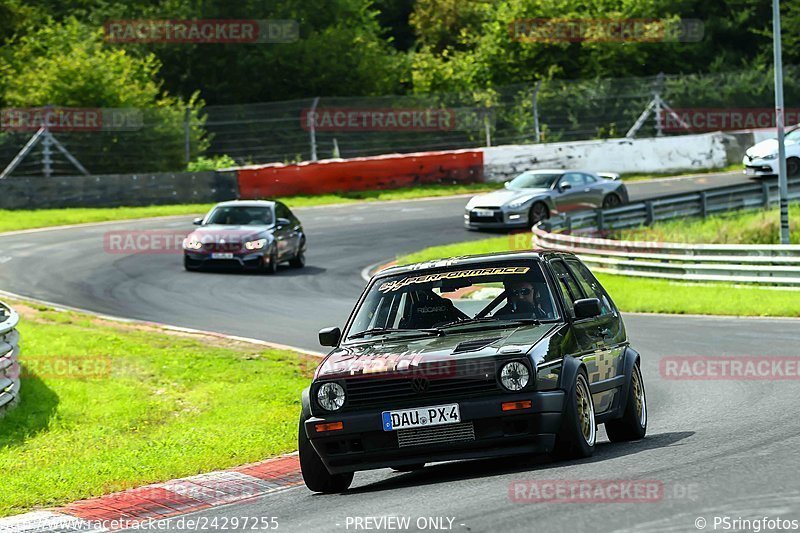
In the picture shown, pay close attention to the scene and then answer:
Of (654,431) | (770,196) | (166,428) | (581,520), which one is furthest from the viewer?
(770,196)

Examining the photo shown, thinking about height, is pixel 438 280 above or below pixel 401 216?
above

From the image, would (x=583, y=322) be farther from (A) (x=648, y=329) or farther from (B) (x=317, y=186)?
(B) (x=317, y=186)

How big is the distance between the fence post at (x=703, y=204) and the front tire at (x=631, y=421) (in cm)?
2371

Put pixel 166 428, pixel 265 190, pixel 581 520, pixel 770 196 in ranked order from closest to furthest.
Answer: pixel 581 520, pixel 166 428, pixel 770 196, pixel 265 190

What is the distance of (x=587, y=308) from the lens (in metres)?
9.62

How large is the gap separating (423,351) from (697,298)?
14.7 m

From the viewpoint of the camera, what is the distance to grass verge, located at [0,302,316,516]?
10586 millimetres

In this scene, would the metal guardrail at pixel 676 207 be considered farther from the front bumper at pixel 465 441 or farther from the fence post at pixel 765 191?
the front bumper at pixel 465 441

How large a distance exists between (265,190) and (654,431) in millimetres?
28201

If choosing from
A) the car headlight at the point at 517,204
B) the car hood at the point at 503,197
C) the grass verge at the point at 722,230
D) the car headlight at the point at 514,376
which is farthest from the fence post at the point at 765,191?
the car headlight at the point at 514,376

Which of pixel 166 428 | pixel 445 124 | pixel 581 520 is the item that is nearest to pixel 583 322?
pixel 581 520

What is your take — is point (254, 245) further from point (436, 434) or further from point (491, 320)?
point (436, 434)

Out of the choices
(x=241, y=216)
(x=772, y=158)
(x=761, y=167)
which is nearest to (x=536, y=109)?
(x=761, y=167)

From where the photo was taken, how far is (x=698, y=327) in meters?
19.3
